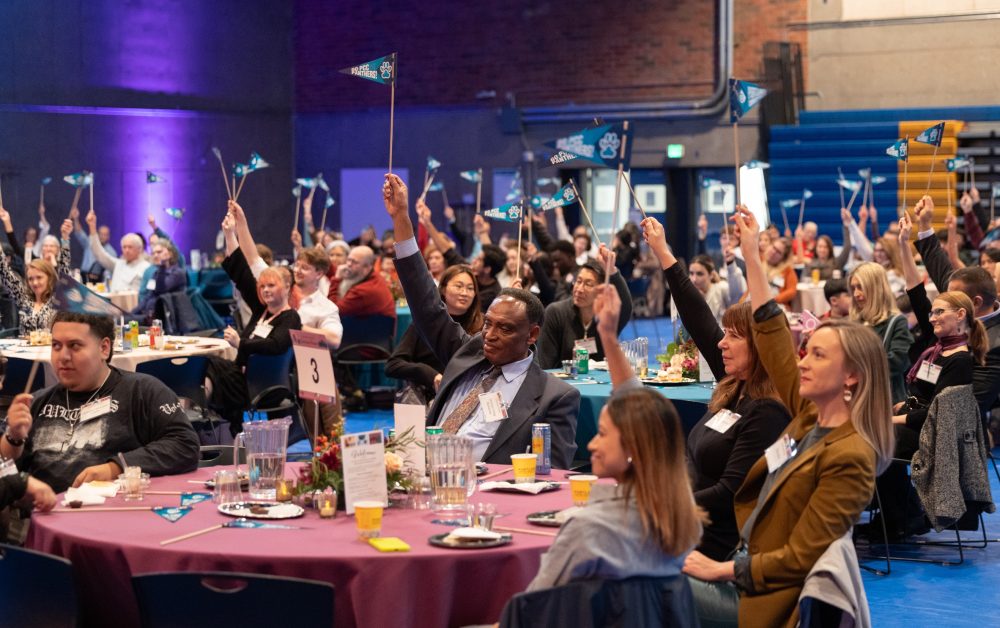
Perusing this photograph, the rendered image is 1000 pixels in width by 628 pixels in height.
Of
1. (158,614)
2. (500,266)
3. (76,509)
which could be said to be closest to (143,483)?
(76,509)

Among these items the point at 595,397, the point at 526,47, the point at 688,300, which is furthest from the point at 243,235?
the point at 526,47

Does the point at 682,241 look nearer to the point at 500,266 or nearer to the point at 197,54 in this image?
the point at 197,54

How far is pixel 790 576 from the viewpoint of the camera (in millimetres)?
3098

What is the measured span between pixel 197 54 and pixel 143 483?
16301mm

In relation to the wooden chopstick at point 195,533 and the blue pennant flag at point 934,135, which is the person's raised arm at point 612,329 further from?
the blue pennant flag at point 934,135

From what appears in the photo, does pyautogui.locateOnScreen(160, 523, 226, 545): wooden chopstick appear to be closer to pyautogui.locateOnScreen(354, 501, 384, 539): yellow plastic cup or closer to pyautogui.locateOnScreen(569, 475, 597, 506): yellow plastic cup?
pyautogui.locateOnScreen(354, 501, 384, 539): yellow plastic cup

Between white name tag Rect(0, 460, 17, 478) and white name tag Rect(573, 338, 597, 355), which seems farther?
white name tag Rect(573, 338, 597, 355)

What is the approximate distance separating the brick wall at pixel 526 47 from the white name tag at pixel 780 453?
1547 cm

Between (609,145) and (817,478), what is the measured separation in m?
2.70

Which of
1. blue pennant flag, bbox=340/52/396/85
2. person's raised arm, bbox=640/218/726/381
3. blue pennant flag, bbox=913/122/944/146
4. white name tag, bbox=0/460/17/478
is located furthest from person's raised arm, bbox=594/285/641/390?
blue pennant flag, bbox=913/122/944/146

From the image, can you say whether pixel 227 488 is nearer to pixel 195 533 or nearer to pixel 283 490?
pixel 283 490

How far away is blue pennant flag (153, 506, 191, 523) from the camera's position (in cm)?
326

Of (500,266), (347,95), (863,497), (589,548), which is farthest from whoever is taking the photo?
(347,95)

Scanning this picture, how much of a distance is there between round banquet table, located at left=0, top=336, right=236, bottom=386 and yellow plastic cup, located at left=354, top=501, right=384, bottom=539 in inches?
158
